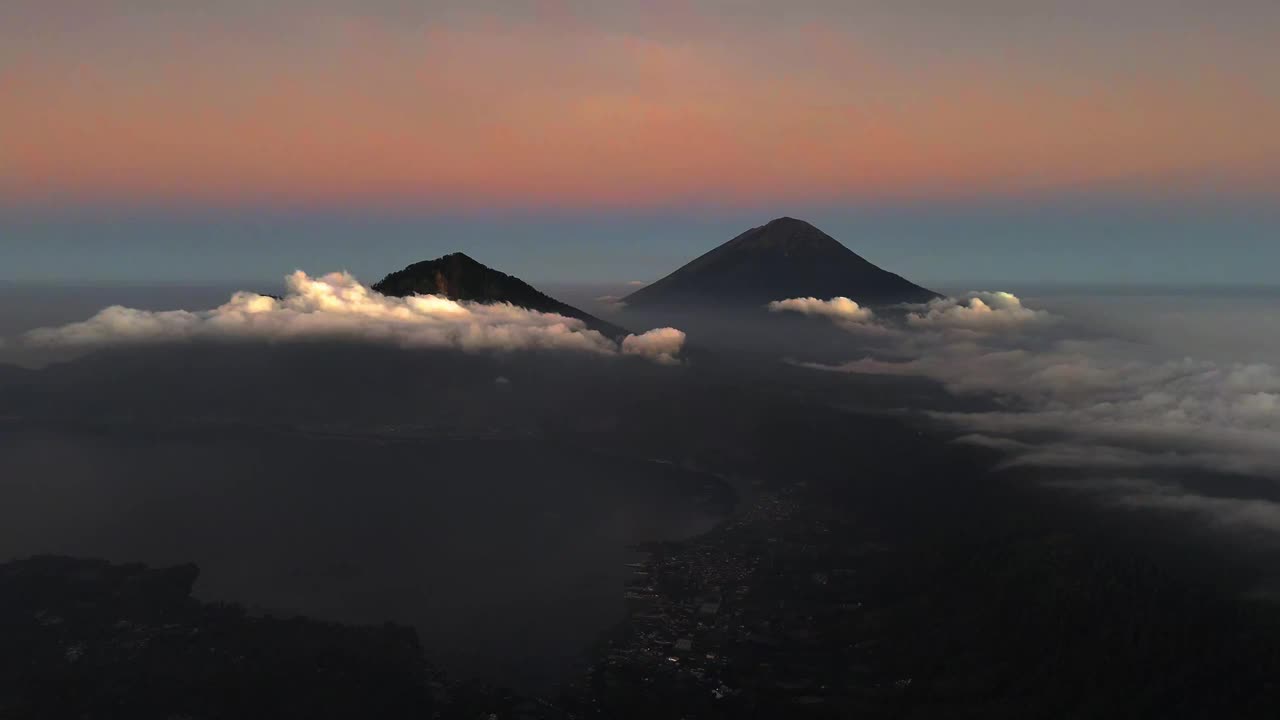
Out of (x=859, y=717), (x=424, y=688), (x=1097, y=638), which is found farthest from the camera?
(x=1097, y=638)

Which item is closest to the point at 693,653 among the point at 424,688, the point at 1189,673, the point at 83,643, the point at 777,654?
the point at 777,654

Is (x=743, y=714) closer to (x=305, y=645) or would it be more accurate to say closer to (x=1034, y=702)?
(x=1034, y=702)

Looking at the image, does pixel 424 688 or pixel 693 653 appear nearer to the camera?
pixel 424 688

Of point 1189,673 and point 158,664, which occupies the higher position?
point 1189,673

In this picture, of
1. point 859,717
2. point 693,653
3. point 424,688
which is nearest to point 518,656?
point 424,688

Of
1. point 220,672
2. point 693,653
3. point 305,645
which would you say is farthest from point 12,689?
point 693,653

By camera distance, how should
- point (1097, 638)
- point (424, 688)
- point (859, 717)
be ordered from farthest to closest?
1. point (1097, 638)
2. point (424, 688)
3. point (859, 717)

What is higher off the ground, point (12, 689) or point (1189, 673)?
point (1189, 673)

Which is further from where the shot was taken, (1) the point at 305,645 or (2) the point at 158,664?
(1) the point at 305,645

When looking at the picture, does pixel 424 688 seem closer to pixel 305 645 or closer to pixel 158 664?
pixel 305 645
